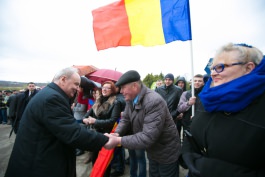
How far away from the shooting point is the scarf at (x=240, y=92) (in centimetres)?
111

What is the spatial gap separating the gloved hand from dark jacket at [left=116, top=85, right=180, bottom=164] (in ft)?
1.83

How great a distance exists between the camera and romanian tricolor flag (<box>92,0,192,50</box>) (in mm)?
3141

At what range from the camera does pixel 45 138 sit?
Answer: 6.07ft

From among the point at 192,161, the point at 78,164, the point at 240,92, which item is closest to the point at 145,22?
the point at 240,92

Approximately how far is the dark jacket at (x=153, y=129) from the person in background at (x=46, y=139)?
24.1 inches

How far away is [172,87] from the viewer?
4.65 metres

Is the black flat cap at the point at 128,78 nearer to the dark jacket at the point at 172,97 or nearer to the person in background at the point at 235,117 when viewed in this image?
the person in background at the point at 235,117

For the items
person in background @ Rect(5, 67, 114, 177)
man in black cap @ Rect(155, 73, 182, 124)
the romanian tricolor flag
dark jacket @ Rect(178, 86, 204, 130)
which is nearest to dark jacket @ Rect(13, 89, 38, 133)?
the romanian tricolor flag

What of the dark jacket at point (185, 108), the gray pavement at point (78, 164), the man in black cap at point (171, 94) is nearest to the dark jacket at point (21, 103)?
the gray pavement at point (78, 164)

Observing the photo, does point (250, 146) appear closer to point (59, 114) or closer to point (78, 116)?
point (59, 114)

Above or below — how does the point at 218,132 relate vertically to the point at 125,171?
above

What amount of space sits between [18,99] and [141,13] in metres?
5.25

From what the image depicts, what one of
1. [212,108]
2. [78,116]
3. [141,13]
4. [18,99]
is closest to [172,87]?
[141,13]

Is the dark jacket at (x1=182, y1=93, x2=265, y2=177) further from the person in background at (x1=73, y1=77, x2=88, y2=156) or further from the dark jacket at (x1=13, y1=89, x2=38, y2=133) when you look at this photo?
the dark jacket at (x1=13, y1=89, x2=38, y2=133)
